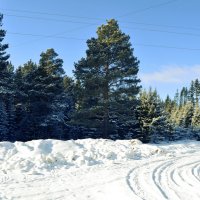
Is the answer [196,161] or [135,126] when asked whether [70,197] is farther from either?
[135,126]

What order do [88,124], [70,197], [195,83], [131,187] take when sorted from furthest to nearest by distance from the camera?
[195,83] < [88,124] < [131,187] < [70,197]

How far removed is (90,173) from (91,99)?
77.8 ft

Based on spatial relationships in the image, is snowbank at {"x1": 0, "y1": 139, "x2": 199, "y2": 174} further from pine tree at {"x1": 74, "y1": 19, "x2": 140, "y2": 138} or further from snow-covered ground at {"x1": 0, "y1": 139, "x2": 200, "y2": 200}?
pine tree at {"x1": 74, "y1": 19, "x2": 140, "y2": 138}

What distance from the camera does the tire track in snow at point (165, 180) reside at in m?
10.4

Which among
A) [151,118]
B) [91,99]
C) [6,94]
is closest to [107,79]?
[91,99]

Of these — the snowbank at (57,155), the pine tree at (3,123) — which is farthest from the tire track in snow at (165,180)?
the pine tree at (3,123)

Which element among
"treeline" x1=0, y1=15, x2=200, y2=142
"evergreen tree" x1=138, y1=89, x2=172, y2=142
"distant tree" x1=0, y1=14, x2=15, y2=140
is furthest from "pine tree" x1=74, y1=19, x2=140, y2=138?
"distant tree" x1=0, y1=14, x2=15, y2=140

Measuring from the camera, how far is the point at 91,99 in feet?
122

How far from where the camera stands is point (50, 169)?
14305 mm

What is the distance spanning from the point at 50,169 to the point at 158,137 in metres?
27.6

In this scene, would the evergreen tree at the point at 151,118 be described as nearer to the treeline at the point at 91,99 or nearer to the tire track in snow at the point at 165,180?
the treeline at the point at 91,99

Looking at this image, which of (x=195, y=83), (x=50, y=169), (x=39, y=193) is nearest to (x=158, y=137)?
(x=50, y=169)

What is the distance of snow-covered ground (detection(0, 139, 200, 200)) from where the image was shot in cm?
1022

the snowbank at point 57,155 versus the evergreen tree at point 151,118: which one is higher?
the evergreen tree at point 151,118
